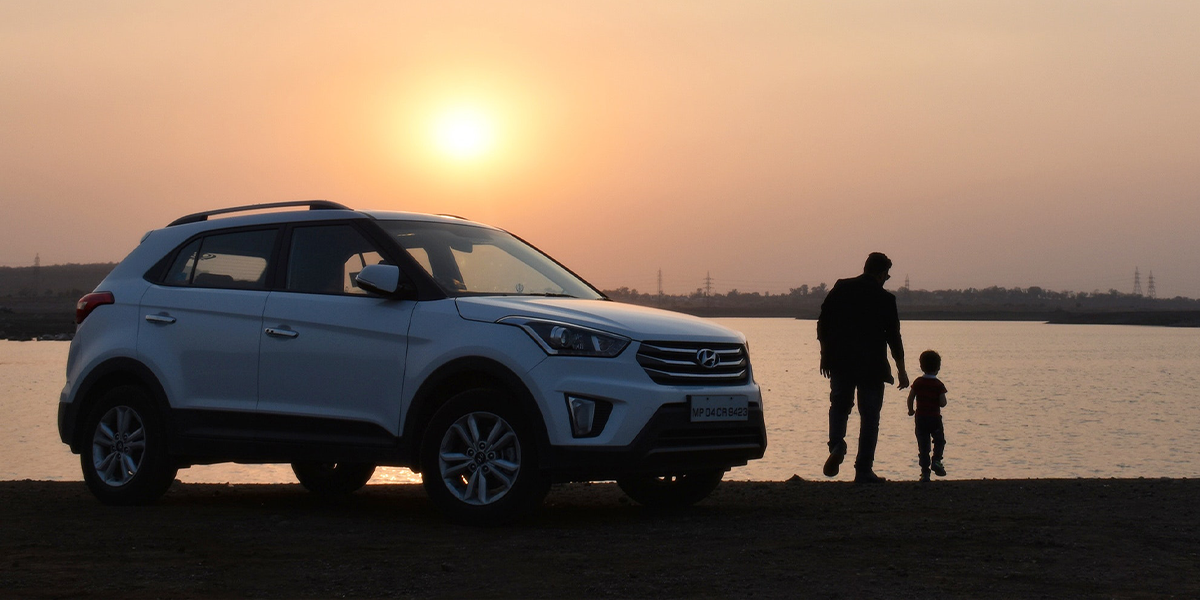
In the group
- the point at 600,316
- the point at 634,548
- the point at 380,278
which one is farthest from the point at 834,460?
the point at 380,278

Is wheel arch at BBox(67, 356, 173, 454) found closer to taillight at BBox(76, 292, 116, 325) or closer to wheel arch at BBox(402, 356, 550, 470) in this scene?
taillight at BBox(76, 292, 116, 325)

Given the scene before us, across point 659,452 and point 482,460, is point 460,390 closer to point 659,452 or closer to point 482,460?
point 482,460

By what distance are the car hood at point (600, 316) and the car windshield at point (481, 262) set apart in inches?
12.2

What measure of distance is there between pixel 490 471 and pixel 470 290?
1153 mm

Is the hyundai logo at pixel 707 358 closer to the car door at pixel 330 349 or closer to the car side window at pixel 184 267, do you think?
the car door at pixel 330 349

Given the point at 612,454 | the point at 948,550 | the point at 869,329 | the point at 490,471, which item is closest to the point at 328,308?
the point at 490,471

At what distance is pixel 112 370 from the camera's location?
8492 millimetres

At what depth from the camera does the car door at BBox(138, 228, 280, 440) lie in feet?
25.9

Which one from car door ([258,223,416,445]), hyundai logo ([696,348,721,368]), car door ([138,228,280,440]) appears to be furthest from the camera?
car door ([138,228,280,440])

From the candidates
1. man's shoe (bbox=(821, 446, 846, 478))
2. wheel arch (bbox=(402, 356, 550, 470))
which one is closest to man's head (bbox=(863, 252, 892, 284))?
man's shoe (bbox=(821, 446, 846, 478))

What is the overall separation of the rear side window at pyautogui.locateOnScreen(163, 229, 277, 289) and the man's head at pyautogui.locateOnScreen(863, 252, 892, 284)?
190 inches

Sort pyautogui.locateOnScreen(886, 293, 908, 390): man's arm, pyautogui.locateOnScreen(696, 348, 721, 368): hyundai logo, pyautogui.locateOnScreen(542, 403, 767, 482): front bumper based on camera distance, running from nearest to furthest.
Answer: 1. pyautogui.locateOnScreen(542, 403, 767, 482): front bumper
2. pyautogui.locateOnScreen(696, 348, 721, 368): hyundai logo
3. pyautogui.locateOnScreen(886, 293, 908, 390): man's arm

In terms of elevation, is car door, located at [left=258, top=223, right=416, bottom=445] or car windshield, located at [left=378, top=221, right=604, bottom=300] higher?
car windshield, located at [left=378, top=221, right=604, bottom=300]

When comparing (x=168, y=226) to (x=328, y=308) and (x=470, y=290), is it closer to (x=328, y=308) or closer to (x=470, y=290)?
(x=328, y=308)
